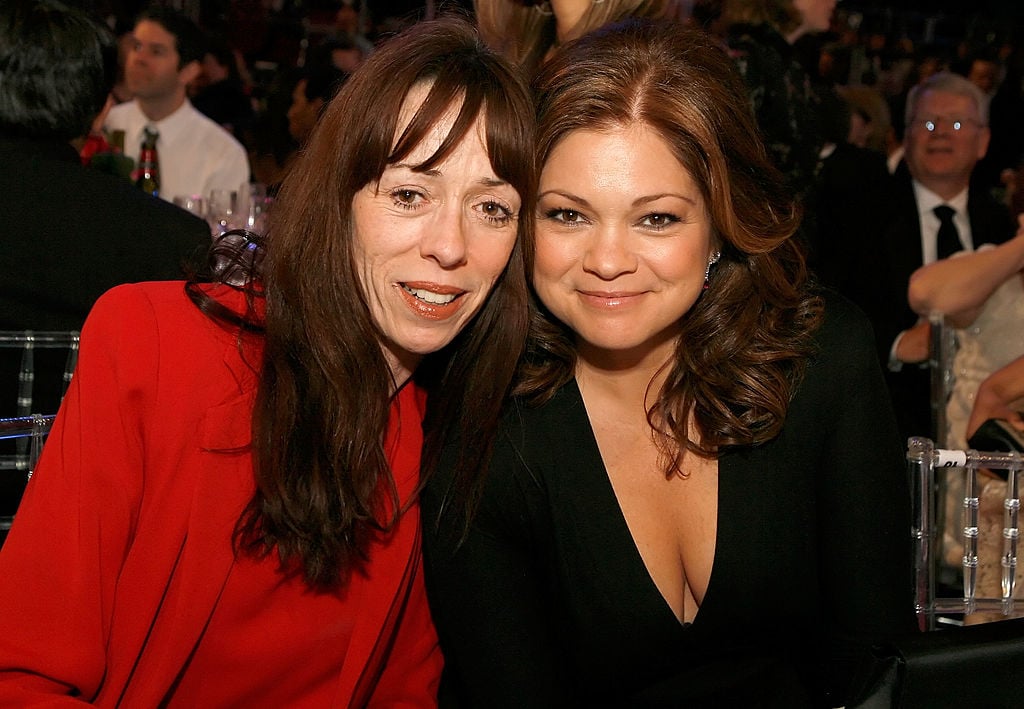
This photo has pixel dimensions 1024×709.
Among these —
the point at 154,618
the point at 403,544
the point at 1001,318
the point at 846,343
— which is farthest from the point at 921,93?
the point at 154,618

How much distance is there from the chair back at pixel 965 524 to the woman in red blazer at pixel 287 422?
2.57 feet

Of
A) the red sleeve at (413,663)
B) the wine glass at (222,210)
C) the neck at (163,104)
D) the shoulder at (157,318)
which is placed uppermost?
the neck at (163,104)

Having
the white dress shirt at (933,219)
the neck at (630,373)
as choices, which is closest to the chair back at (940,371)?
the neck at (630,373)

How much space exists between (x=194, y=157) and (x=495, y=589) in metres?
4.13

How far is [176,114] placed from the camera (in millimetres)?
5691

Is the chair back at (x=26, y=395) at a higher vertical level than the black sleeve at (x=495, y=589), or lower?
higher

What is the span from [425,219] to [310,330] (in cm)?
25

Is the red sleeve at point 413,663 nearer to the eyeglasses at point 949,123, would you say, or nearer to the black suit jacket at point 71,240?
the black suit jacket at point 71,240

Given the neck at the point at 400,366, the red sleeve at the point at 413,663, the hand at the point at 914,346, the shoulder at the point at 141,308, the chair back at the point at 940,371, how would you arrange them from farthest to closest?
the hand at the point at 914,346 < the chair back at the point at 940,371 < the red sleeve at the point at 413,663 < the neck at the point at 400,366 < the shoulder at the point at 141,308

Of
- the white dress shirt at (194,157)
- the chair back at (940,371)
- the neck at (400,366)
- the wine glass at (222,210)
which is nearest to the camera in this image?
the neck at (400,366)

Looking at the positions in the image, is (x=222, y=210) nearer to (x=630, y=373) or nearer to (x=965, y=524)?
(x=630, y=373)

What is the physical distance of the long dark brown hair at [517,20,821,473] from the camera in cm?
187

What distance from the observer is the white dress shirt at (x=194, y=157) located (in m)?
5.49

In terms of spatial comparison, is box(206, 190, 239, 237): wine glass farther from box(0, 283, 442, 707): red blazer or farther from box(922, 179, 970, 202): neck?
box(922, 179, 970, 202): neck
